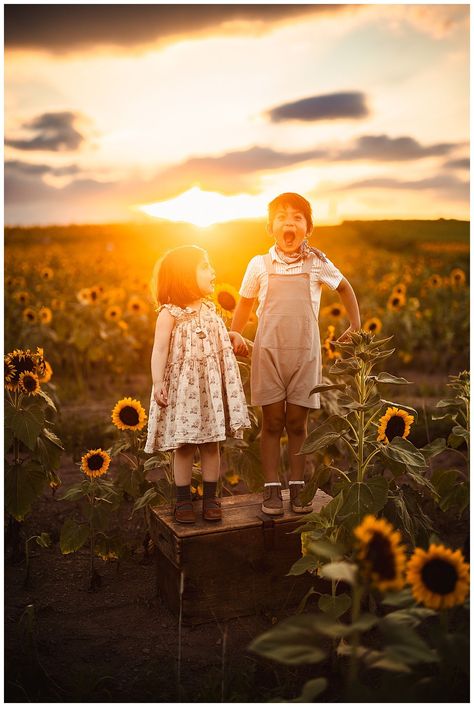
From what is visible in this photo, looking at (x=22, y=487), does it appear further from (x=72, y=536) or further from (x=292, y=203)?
(x=292, y=203)

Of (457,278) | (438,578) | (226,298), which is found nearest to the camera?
(438,578)

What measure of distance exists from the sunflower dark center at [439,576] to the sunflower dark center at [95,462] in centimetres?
194

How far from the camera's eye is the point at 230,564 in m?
3.33

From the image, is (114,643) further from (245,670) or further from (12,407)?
(12,407)

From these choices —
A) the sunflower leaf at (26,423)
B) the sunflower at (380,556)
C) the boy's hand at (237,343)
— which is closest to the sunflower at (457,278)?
the boy's hand at (237,343)

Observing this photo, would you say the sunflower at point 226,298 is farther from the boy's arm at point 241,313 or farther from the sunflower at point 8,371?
the sunflower at point 8,371

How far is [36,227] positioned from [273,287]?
33.4 m

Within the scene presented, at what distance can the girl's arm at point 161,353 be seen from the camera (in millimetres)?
3393

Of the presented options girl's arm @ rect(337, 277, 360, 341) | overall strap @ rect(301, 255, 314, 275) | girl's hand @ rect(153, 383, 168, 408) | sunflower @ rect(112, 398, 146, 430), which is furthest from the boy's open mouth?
sunflower @ rect(112, 398, 146, 430)

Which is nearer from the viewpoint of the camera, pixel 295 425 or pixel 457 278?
pixel 295 425

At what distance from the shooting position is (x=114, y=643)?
10.4 ft

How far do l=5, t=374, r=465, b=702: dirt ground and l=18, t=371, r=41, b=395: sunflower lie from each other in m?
0.98

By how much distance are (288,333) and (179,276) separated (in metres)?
0.60

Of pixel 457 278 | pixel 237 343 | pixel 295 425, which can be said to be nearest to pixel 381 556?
pixel 295 425
